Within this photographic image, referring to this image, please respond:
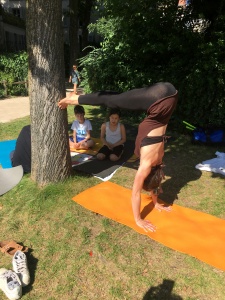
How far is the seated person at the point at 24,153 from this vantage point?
5.05 metres

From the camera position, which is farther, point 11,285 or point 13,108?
point 13,108

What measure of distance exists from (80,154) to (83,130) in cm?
60

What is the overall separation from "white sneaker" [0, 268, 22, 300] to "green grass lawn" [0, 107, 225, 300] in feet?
0.34

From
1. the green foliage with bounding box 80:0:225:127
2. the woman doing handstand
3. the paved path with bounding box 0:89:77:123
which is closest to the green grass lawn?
the woman doing handstand

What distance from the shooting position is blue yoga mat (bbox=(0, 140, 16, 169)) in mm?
5511

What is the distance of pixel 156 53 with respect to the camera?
8562mm

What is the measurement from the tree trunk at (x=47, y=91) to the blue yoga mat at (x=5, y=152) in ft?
3.93

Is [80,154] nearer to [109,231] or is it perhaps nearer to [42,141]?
[42,141]

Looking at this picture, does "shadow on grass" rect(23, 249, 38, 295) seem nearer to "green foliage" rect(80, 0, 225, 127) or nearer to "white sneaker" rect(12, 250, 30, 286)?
"white sneaker" rect(12, 250, 30, 286)

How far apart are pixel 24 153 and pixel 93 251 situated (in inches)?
103

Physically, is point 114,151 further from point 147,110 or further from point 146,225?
point 147,110

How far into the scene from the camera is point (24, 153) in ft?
16.8

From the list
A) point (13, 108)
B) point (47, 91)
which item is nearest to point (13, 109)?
point (13, 108)

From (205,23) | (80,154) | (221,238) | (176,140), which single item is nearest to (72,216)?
(221,238)
